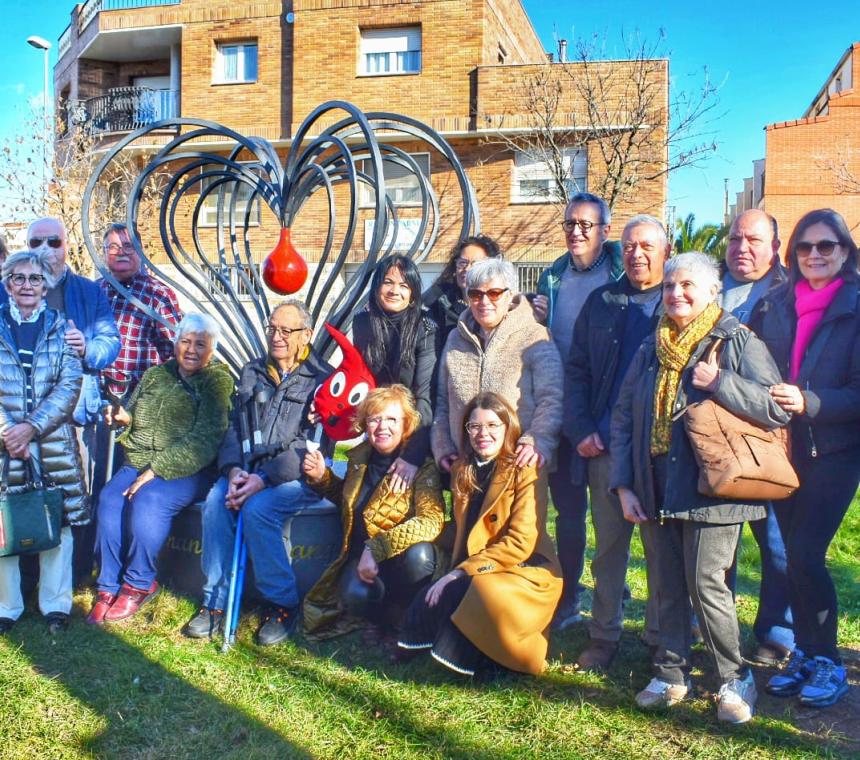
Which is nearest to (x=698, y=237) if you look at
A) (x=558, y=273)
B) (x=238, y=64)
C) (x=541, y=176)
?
(x=541, y=176)

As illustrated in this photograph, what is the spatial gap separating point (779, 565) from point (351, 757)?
2.11 metres

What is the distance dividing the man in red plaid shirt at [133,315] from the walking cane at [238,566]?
0.98 metres

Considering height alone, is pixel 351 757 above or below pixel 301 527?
below

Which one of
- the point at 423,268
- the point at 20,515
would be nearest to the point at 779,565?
the point at 20,515

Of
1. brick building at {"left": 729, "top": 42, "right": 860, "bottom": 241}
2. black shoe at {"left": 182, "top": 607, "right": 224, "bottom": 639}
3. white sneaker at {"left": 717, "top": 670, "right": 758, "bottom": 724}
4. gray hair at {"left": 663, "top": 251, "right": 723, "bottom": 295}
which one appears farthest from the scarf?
brick building at {"left": 729, "top": 42, "right": 860, "bottom": 241}

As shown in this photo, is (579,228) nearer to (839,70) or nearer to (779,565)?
(779,565)

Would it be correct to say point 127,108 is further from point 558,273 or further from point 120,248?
point 558,273

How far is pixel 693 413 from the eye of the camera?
327cm

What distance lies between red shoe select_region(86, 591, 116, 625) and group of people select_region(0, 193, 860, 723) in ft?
0.03

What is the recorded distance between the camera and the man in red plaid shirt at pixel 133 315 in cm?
527

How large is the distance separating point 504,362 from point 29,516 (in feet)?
8.14

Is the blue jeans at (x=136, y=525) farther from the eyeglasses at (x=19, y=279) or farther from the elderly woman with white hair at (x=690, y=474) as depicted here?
the elderly woman with white hair at (x=690, y=474)

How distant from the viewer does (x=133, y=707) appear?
3.63 meters

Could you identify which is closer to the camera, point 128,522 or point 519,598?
point 519,598
